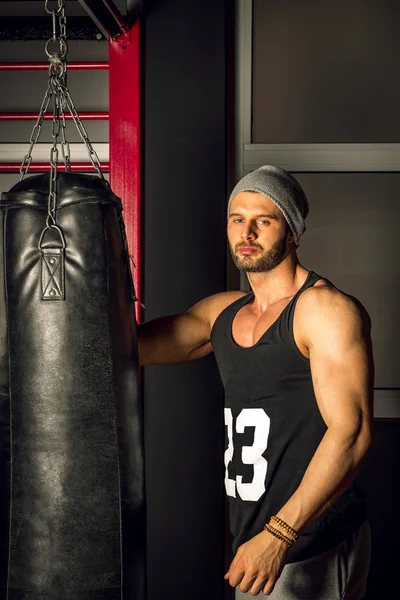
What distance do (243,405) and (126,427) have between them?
0.54 metres

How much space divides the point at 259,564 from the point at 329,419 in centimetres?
39

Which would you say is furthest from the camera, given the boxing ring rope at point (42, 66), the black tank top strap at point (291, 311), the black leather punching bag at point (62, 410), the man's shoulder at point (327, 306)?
the boxing ring rope at point (42, 66)

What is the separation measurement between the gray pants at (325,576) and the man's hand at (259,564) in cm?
27

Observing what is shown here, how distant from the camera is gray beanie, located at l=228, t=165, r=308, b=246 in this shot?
2.07 meters

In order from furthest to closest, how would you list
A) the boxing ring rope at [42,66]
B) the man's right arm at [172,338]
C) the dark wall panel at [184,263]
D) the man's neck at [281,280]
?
the dark wall panel at [184,263] → the boxing ring rope at [42,66] → the man's right arm at [172,338] → the man's neck at [281,280]

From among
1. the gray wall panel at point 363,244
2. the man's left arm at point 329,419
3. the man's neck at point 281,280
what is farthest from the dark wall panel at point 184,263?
the man's left arm at point 329,419

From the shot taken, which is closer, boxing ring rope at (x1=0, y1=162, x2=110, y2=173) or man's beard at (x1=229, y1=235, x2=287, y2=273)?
man's beard at (x1=229, y1=235, x2=287, y2=273)

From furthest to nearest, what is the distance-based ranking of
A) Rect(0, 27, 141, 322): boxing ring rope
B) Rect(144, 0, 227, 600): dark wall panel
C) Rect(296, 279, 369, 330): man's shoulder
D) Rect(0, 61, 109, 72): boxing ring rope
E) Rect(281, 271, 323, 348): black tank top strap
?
Rect(144, 0, 227, 600): dark wall panel, Rect(0, 27, 141, 322): boxing ring rope, Rect(0, 61, 109, 72): boxing ring rope, Rect(281, 271, 323, 348): black tank top strap, Rect(296, 279, 369, 330): man's shoulder

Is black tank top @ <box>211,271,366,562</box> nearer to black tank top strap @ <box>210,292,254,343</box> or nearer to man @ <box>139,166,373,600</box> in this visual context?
man @ <box>139,166,373,600</box>

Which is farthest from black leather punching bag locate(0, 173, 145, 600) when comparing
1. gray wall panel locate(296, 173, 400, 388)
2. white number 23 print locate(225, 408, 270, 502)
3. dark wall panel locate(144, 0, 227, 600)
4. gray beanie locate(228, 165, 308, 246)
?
gray wall panel locate(296, 173, 400, 388)

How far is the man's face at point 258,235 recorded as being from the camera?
2066 millimetres

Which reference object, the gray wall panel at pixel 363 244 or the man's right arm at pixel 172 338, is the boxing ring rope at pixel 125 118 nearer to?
the man's right arm at pixel 172 338

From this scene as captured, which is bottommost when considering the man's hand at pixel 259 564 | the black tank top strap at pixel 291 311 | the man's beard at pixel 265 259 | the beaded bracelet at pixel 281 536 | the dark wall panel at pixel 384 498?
the dark wall panel at pixel 384 498

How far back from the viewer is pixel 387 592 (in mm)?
2975
